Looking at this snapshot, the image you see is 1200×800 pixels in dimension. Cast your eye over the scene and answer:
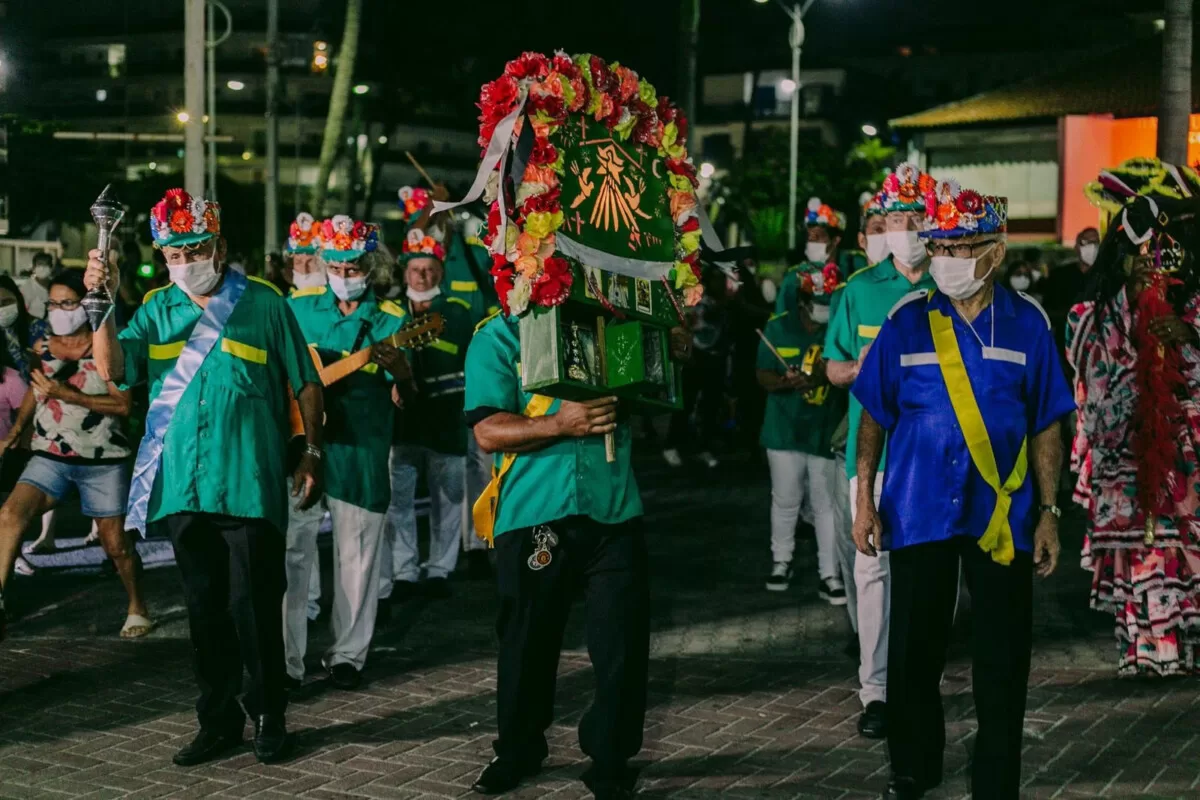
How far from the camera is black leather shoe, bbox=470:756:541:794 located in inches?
250

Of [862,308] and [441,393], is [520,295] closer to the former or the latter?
[862,308]

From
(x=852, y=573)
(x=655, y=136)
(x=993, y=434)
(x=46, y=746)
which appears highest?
(x=655, y=136)

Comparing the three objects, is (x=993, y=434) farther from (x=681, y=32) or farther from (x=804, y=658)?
(x=681, y=32)

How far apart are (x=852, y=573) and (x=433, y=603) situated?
3.23 metres

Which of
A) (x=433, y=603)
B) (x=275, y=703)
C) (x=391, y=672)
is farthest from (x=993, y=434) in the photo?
(x=433, y=603)

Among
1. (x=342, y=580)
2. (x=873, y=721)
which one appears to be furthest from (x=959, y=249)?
(x=342, y=580)

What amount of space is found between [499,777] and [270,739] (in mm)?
1109

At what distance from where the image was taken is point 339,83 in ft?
120

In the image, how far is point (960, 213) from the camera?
6141 mm

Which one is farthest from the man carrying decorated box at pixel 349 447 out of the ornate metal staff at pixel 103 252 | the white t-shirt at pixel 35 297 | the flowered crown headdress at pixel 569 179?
the white t-shirt at pixel 35 297

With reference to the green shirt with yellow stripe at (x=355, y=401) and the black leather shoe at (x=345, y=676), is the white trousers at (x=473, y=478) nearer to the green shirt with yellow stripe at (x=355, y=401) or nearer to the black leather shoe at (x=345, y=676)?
the green shirt with yellow stripe at (x=355, y=401)

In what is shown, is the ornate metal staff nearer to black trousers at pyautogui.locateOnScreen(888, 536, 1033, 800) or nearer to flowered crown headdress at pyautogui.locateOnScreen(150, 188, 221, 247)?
flowered crown headdress at pyautogui.locateOnScreen(150, 188, 221, 247)

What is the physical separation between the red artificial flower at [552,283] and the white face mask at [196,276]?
2.09 metres

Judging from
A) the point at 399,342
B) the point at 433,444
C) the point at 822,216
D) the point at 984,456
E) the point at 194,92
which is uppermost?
the point at 194,92
